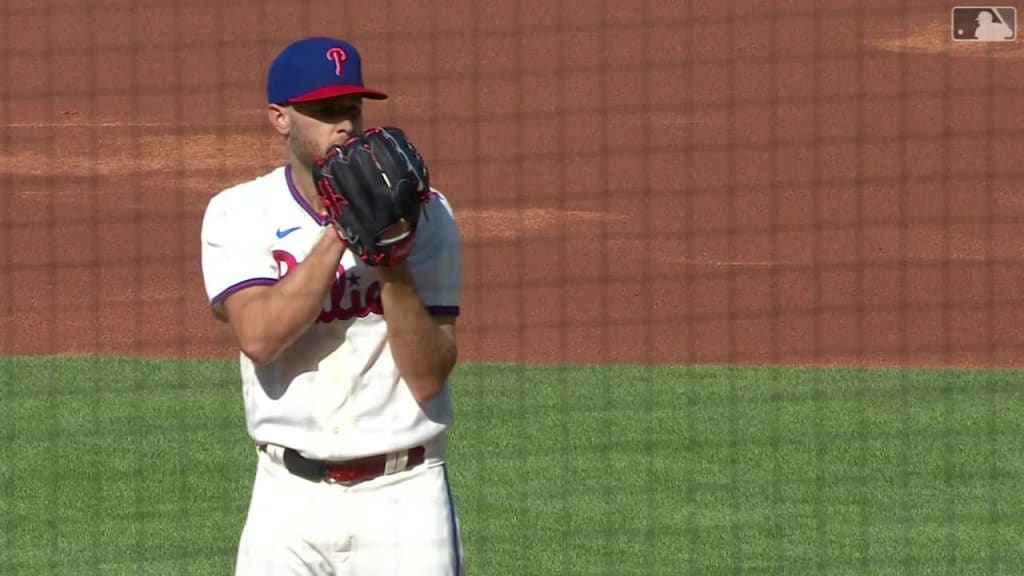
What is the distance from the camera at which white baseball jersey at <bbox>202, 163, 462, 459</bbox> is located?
148 inches

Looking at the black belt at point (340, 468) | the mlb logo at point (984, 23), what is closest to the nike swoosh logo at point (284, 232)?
the black belt at point (340, 468)

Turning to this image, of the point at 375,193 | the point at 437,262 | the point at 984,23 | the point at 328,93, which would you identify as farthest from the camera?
the point at 984,23

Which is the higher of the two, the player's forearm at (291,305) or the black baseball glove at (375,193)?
the black baseball glove at (375,193)

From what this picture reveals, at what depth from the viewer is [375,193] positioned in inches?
139

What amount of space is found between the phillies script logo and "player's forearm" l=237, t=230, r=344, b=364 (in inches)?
5.8

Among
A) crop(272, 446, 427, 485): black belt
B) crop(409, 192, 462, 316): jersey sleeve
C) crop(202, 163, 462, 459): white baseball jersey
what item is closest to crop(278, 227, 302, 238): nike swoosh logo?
crop(202, 163, 462, 459): white baseball jersey

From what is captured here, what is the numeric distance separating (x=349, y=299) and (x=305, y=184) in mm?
276

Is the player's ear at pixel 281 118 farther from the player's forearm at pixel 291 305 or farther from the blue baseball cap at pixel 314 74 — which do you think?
the player's forearm at pixel 291 305

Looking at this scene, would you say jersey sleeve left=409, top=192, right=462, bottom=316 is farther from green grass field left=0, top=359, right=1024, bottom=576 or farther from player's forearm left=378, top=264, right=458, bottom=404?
green grass field left=0, top=359, right=1024, bottom=576

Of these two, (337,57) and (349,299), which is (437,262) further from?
(337,57)

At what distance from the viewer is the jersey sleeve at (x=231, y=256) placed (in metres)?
3.77

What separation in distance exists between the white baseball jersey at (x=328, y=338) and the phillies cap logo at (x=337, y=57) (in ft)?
0.95

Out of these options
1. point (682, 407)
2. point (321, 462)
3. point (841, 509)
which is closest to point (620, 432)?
point (682, 407)

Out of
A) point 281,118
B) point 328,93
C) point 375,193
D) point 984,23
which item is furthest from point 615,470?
point 984,23
